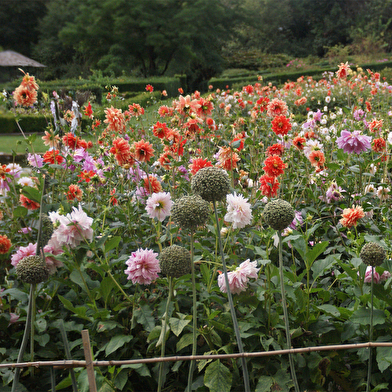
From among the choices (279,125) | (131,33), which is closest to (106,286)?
(279,125)

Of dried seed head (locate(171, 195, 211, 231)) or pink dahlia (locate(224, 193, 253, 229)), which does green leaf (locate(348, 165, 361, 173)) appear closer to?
pink dahlia (locate(224, 193, 253, 229))

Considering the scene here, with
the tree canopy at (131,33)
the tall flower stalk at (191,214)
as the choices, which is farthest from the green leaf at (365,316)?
the tree canopy at (131,33)

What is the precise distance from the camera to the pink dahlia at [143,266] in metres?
1.10

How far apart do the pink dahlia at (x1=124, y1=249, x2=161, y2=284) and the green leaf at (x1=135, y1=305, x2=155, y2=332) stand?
0.44ft

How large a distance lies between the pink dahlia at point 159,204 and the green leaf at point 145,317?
30cm

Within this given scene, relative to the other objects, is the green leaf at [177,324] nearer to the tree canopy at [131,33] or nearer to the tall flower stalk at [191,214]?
the tall flower stalk at [191,214]

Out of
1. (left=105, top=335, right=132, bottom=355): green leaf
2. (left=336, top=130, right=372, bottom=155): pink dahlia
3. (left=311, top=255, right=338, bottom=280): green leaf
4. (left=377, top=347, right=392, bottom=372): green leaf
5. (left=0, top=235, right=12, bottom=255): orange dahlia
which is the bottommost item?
(left=377, top=347, right=392, bottom=372): green leaf

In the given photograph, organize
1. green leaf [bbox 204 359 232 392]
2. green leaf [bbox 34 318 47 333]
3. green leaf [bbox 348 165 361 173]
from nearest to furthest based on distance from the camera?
green leaf [bbox 204 359 232 392], green leaf [bbox 34 318 47 333], green leaf [bbox 348 165 361 173]

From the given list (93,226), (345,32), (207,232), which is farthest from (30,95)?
(345,32)

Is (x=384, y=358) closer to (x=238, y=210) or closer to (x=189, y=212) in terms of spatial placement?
(x=238, y=210)

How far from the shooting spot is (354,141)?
1.69m

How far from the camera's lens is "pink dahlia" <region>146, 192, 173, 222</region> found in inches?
47.9

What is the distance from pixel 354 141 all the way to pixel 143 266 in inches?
44.6

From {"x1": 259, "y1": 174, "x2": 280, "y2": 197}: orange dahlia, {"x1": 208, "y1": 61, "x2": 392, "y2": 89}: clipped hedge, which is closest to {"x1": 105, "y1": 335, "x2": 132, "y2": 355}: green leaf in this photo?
{"x1": 259, "y1": 174, "x2": 280, "y2": 197}: orange dahlia
